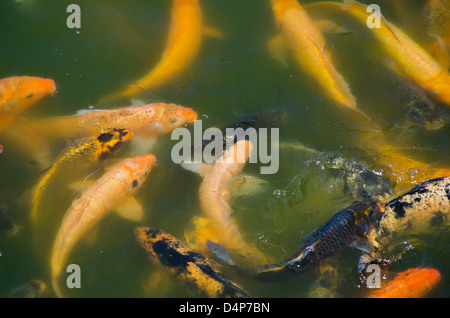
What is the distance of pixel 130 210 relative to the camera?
4.25m

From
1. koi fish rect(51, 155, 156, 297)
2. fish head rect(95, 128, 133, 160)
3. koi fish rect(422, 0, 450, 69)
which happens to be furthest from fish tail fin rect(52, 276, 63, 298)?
koi fish rect(422, 0, 450, 69)

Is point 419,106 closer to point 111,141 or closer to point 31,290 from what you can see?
point 111,141

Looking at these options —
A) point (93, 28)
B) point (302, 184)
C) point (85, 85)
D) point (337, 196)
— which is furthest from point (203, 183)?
point (93, 28)

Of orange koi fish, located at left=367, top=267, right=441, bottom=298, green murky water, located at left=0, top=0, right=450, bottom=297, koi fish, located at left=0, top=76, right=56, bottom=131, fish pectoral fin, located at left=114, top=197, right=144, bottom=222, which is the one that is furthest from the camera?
koi fish, located at left=0, top=76, right=56, bottom=131

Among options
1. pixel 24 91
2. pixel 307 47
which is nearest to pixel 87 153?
pixel 24 91

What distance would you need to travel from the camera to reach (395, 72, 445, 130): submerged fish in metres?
4.88

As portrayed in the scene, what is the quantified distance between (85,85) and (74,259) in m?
2.66

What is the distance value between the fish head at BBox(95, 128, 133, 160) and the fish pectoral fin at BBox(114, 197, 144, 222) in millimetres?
723

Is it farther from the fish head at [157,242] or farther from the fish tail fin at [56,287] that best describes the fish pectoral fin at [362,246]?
the fish tail fin at [56,287]

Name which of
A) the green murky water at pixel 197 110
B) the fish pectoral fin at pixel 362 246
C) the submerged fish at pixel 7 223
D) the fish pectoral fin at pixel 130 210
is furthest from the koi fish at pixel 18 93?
the fish pectoral fin at pixel 362 246

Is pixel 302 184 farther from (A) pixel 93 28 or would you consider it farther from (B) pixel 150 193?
(A) pixel 93 28

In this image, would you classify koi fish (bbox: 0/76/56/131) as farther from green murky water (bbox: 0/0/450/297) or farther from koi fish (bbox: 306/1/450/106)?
koi fish (bbox: 306/1/450/106)

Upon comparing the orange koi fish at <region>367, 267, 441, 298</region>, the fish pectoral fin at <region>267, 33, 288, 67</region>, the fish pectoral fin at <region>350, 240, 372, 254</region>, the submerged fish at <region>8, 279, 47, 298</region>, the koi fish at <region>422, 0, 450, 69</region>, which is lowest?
the submerged fish at <region>8, 279, 47, 298</region>

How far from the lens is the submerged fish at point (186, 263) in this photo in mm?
3354
